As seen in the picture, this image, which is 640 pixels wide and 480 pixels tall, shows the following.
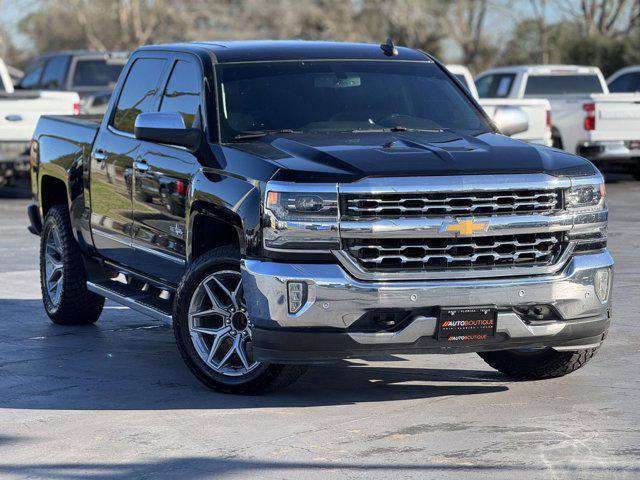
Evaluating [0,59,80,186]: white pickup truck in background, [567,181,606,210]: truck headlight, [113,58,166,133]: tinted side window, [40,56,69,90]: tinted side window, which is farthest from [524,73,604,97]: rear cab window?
[567,181,606,210]: truck headlight

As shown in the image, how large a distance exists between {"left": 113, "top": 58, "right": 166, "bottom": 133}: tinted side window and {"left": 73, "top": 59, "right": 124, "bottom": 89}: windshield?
1779 centimetres

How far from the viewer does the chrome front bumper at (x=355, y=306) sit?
6836mm

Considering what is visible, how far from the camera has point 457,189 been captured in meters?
6.95

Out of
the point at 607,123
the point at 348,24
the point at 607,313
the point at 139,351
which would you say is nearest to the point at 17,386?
the point at 139,351

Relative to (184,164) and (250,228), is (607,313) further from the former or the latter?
(184,164)

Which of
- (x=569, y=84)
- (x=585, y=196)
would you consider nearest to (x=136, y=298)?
(x=585, y=196)

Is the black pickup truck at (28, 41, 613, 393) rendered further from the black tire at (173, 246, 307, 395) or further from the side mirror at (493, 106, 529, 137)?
the side mirror at (493, 106, 529, 137)

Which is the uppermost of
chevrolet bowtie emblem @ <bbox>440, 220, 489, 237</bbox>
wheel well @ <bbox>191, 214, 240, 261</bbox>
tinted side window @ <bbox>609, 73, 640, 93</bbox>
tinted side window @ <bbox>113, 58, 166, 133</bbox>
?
chevrolet bowtie emblem @ <bbox>440, 220, 489, 237</bbox>

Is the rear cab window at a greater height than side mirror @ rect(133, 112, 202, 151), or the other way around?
side mirror @ rect(133, 112, 202, 151)

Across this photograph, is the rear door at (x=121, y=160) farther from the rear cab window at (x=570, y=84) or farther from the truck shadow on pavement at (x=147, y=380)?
the rear cab window at (x=570, y=84)

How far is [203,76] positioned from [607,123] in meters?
15.0

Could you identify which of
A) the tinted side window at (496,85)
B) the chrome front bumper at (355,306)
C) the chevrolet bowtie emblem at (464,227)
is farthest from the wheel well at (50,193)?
the tinted side window at (496,85)

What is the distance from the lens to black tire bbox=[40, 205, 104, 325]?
390 inches

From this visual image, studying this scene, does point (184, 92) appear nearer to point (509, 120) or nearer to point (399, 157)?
point (399, 157)
